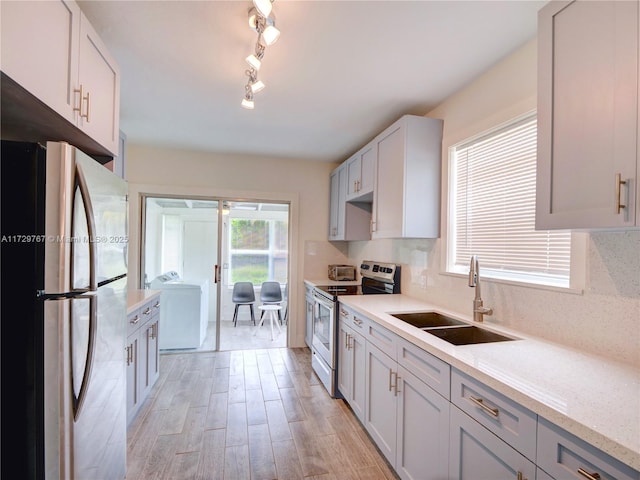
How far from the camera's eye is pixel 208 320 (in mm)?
4160

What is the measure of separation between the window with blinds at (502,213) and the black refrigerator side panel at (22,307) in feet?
7.28

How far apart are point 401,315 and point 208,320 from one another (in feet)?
9.74

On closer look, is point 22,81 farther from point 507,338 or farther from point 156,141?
point 156,141

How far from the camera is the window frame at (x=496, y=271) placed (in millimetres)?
1396

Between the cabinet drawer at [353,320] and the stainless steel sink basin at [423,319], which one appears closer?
the stainless steel sink basin at [423,319]

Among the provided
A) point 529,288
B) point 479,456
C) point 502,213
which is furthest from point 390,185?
point 479,456

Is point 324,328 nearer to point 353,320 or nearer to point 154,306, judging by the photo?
point 353,320

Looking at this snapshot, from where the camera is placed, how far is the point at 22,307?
1.08 m

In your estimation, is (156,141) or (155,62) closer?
(155,62)

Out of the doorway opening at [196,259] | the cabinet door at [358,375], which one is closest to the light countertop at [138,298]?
the doorway opening at [196,259]

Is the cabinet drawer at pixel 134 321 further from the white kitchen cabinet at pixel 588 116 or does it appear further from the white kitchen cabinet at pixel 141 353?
the white kitchen cabinet at pixel 588 116

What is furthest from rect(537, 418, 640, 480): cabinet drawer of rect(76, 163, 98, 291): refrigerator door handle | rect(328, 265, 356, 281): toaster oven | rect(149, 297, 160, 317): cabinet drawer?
rect(328, 265, 356, 281): toaster oven

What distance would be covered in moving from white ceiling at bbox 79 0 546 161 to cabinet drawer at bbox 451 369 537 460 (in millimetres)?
1659

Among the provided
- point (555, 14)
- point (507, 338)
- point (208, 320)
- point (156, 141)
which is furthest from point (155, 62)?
point (208, 320)
